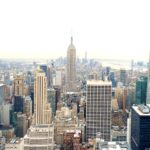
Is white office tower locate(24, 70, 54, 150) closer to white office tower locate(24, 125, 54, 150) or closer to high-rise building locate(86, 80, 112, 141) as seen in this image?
white office tower locate(24, 125, 54, 150)

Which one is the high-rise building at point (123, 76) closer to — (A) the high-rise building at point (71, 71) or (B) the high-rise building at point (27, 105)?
(A) the high-rise building at point (71, 71)

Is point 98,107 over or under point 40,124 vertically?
over

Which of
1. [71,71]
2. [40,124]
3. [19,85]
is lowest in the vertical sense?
[40,124]

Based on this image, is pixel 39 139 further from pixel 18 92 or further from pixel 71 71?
pixel 71 71

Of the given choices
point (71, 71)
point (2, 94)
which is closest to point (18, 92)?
point (2, 94)

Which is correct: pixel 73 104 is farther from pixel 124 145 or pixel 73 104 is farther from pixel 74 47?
pixel 124 145

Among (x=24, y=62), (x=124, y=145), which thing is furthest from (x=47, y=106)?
(x=124, y=145)

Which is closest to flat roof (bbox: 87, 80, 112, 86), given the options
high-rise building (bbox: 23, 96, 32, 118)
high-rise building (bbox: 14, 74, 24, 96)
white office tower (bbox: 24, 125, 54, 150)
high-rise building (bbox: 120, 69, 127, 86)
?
high-rise building (bbox: 120, 69, 127, 86)
